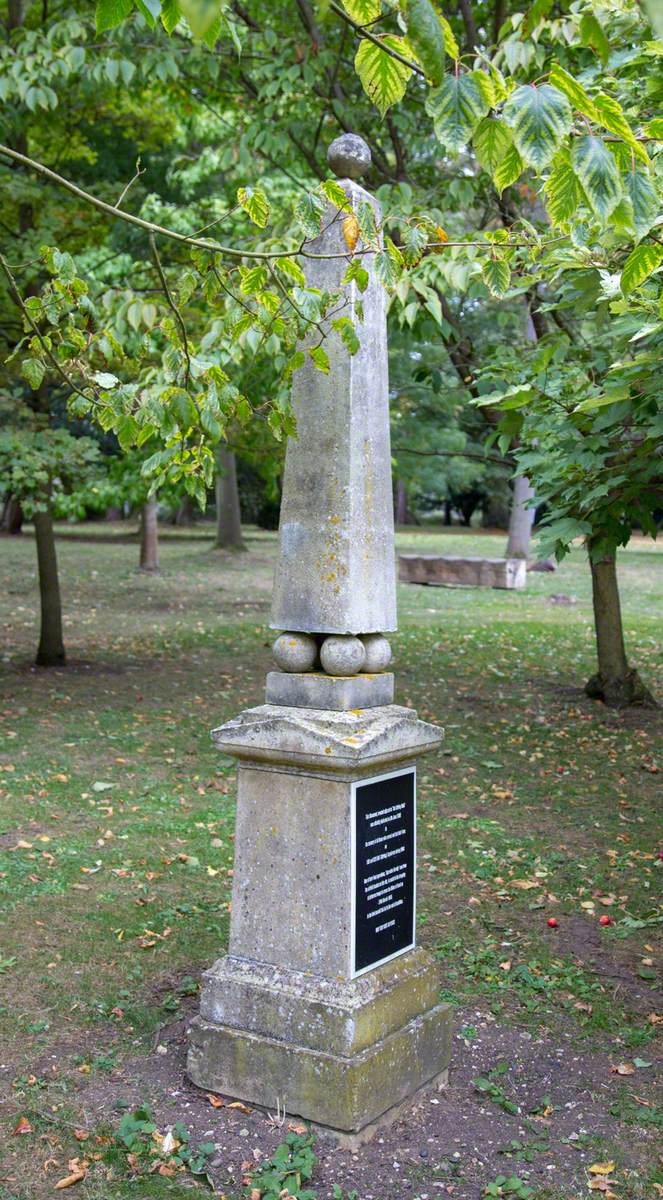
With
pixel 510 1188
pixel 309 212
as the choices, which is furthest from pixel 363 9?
pixel 510 1188

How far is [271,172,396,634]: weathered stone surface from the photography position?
14.0ft

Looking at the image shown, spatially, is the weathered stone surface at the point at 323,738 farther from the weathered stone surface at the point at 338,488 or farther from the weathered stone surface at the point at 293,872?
the weathered stone surface at the point at 338,488

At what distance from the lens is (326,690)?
14.1 feet

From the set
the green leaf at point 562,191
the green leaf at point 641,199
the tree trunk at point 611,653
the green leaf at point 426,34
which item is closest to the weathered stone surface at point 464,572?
the tree trunk at point 611,653

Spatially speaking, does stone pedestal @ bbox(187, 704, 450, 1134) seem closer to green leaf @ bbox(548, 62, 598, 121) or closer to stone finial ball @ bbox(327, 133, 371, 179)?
stone finial ball @ bbox(327, 133, 371, 179)

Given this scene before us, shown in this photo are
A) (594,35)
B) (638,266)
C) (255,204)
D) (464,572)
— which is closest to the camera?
(594,35)

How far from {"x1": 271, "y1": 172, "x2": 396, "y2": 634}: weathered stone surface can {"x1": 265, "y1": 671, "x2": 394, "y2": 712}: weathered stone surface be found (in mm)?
190

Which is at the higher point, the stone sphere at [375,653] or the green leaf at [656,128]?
the green leaf at [656,128]

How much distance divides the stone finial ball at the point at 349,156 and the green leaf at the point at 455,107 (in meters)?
2.25

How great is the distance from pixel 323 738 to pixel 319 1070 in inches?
47.4

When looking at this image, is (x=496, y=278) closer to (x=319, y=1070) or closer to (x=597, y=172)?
(x=597, y=172)

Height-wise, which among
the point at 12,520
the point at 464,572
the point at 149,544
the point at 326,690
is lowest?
the point at 464,572

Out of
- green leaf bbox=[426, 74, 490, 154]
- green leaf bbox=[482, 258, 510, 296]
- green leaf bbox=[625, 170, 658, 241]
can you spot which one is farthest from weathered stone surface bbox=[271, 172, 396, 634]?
green leaf bbox=[426, 74, 490, 154]

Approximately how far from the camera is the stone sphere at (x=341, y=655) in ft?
13.9
